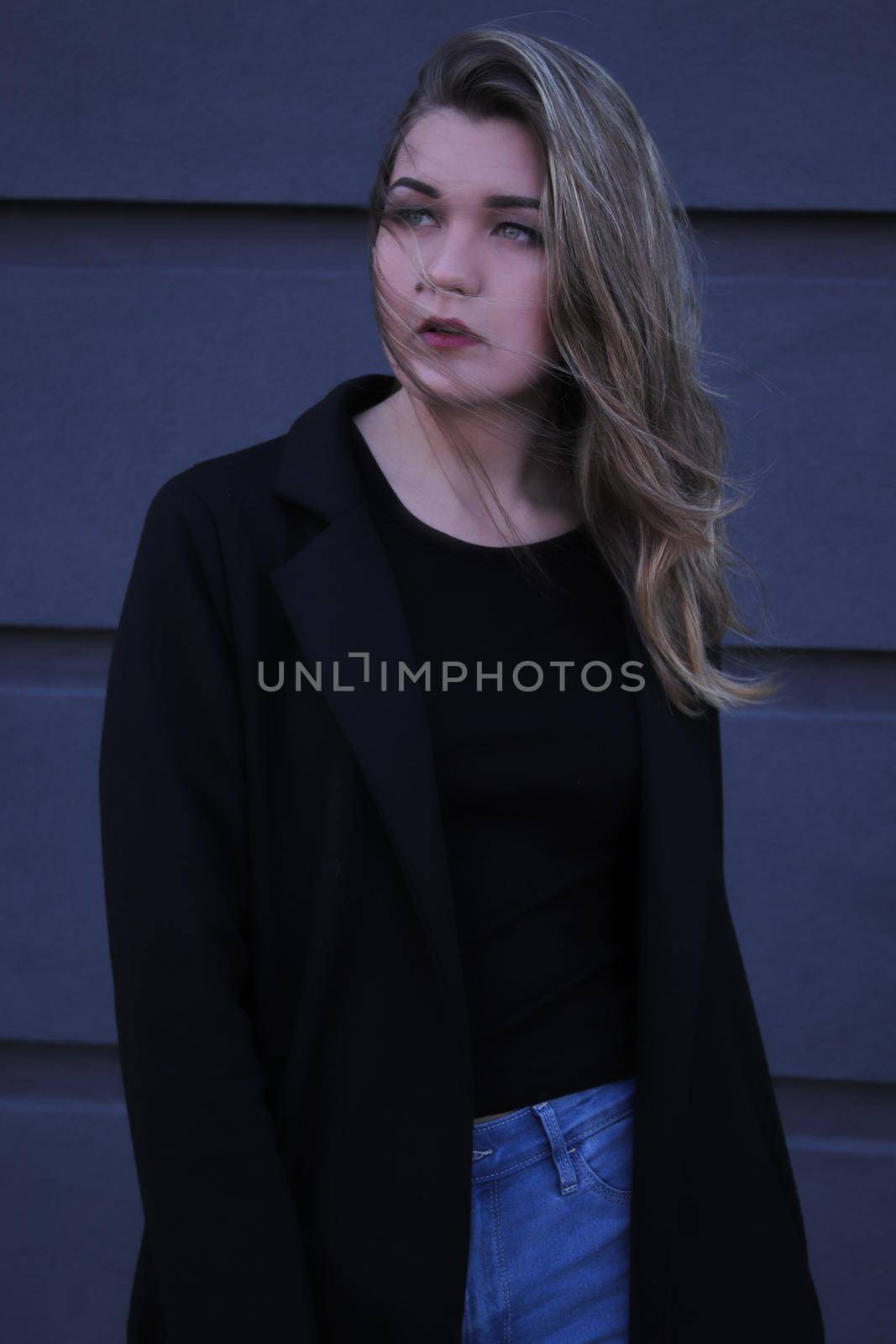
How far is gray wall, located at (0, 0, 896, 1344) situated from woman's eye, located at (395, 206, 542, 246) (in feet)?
2.71

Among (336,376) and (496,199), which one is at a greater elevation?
(496,199)

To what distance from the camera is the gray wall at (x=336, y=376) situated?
80.5 inches

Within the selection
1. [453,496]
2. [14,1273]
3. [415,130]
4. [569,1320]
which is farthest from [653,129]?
[14,1273]

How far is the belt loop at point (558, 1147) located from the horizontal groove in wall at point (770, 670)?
1.11 metres

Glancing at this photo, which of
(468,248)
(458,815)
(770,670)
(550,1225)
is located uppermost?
(468,248)

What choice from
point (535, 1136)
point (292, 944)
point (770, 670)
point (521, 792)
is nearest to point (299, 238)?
point (770, 670)

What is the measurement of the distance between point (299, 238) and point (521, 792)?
4.28 ft

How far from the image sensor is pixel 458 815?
123cm

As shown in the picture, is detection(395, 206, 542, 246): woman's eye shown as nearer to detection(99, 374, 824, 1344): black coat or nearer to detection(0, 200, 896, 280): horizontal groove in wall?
detection(99, 374, 824, 1344): black coat

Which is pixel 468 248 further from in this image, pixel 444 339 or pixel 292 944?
pixel 292 944

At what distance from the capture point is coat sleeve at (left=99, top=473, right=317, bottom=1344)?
3.57ft

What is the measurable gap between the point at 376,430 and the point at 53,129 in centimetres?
118

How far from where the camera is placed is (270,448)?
1263mm

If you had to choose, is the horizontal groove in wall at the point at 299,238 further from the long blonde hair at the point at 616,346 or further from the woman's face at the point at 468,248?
the woman's face at the point at 468,248
